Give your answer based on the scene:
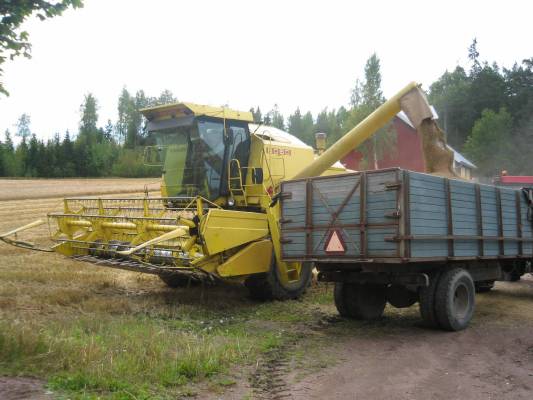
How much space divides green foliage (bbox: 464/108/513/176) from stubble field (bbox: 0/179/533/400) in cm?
4381

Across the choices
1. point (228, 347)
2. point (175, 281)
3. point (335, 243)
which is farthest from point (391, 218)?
point (175, 281)

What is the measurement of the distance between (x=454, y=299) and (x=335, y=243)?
189cm

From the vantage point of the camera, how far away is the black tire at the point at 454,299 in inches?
290

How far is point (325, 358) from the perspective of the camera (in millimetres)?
6172

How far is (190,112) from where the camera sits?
9477 millimetres

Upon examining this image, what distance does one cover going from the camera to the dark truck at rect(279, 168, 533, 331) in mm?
6828

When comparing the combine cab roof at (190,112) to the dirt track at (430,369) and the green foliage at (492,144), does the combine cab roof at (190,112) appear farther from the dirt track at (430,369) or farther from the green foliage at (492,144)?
the green foliage at (492,144)

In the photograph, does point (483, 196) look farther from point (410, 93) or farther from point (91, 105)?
point (91, 105)

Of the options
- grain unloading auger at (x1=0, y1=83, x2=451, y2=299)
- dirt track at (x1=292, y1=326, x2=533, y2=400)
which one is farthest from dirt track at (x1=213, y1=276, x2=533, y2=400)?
grain unloading auger at (x1=0, y1=83, x2=451, y2=299)

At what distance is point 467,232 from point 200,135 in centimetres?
460

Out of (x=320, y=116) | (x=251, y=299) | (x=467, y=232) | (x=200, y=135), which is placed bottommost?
(x=251, y=299)

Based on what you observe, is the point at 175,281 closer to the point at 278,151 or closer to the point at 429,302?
the point at 278,151

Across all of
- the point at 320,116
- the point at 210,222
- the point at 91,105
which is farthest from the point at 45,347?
the point at 320,116

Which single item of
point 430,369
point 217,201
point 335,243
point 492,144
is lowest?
point 430,369
